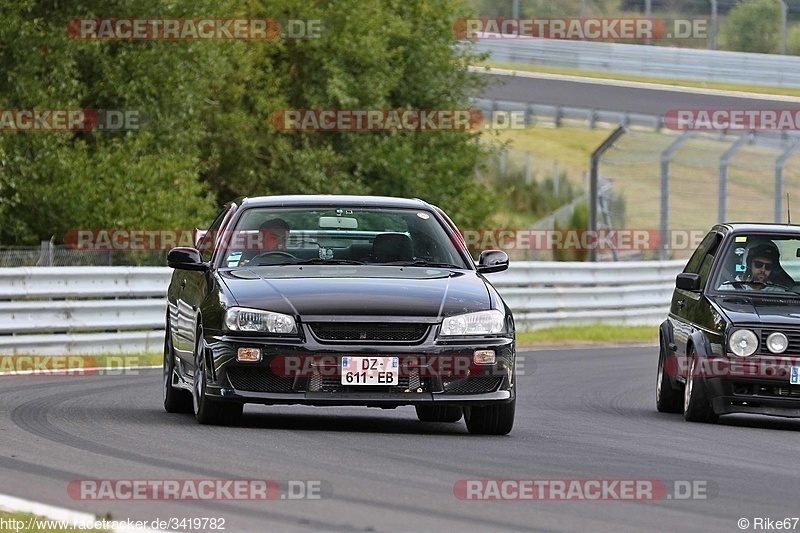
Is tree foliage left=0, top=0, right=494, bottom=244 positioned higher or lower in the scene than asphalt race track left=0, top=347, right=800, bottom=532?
higher

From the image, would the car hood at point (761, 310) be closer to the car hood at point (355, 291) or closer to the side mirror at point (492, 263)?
the side mirror at point (492, 263)

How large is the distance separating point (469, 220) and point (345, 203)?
74.4 feet

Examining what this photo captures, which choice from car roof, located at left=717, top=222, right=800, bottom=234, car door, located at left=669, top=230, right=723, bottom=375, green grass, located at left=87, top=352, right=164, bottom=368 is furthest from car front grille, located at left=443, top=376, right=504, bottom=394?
green grass, located at left=87, top=352, right=164, bottom=368

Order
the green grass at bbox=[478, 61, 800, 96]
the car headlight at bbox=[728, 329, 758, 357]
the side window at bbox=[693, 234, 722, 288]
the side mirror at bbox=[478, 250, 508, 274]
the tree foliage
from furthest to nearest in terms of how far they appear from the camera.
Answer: the green grass at bbox=[478, 61, 800, 96], the tree foliage, the side window at bbox=[693, 234, 722, 288], the car headlight at bbox=[728, 329, 758, 357], the side mirror at bbox=[478, 250, 508, 274]

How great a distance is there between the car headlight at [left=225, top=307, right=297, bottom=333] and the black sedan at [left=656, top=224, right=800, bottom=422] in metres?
3.67

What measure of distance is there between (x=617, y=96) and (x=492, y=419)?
114 feet

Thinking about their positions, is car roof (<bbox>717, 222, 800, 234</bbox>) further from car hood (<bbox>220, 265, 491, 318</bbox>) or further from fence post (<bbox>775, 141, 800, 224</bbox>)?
fence post (<bbox>775, 141, 800, 224</bbox>)

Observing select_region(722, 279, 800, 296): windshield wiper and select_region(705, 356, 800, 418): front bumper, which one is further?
select_region(722, 279, 800, 296): windshield wiper

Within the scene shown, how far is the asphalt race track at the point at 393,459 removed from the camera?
6914 millimetres

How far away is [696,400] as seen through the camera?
40.5 feet

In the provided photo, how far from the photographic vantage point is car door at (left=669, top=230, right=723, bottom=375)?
12.8 m

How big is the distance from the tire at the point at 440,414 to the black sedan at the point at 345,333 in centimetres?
84

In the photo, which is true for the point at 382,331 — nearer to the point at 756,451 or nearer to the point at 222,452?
the point at 222,452

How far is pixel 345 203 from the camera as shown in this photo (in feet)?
37.4
